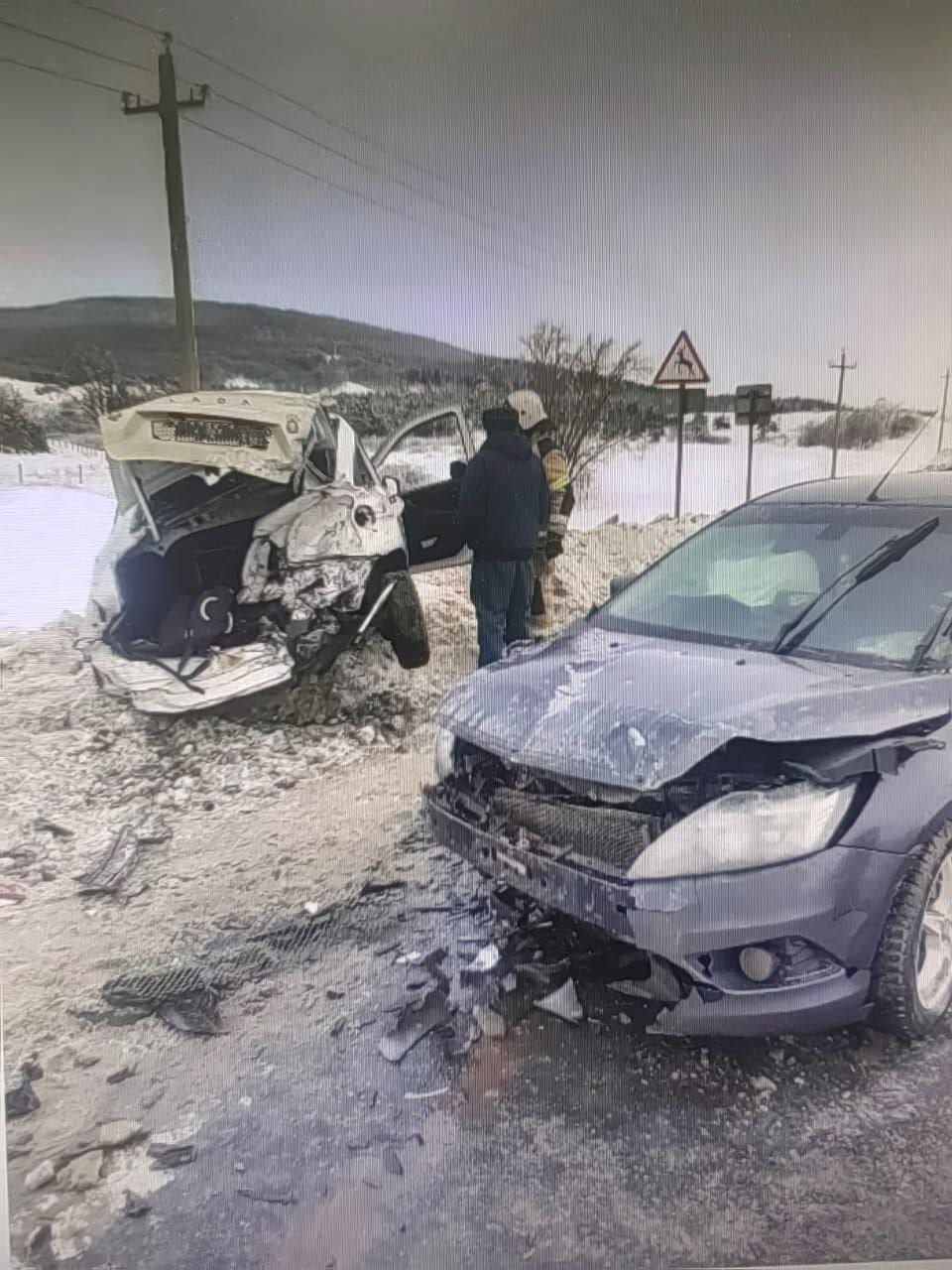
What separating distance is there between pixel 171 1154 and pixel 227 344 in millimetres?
1548

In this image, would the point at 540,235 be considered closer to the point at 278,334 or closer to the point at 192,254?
the point at 278,334

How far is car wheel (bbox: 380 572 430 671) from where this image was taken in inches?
61.9

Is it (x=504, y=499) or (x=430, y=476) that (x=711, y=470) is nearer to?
(x=504, y=499)

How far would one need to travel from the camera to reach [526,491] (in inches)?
62.1

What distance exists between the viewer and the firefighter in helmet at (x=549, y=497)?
1.54m

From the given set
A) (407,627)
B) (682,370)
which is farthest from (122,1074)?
(682,370)

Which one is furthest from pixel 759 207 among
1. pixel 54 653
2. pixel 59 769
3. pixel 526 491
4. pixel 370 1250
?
pixel 370 1250

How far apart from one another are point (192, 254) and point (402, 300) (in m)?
0.41

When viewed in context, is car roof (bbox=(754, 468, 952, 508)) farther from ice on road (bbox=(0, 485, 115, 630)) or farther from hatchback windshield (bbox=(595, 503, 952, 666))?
ice on road (bbox=(0, 485, 115, 630))

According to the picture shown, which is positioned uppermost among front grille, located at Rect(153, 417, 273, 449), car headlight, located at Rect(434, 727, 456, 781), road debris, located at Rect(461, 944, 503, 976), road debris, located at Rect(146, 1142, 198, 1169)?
front grille, located at Rect(153, 417, 273, 449)

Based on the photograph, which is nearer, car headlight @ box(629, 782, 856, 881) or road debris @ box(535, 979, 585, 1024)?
car headlight @ box(629, 782, 856, 881)

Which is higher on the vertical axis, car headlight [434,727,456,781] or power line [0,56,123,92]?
power line [0,56,123,92]

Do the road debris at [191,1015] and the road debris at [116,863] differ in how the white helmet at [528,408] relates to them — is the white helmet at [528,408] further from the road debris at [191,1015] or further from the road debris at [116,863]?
the road debris at [191,1015]

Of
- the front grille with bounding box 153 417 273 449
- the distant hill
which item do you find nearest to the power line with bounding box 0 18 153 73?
the distant hill
